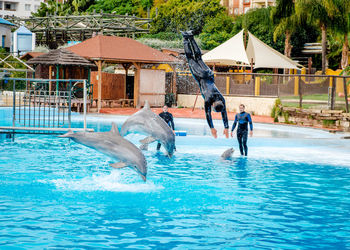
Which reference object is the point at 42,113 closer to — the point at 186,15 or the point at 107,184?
the point at 107,184

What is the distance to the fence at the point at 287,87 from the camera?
2503 centimetres

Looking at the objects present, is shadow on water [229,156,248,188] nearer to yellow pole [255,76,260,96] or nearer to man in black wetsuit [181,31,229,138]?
man in black wetsuit [181,31,229,138]

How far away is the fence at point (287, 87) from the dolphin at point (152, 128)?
14.7 metres

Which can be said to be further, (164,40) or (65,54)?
(164,40)

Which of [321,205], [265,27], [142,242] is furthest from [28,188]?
[265,27]

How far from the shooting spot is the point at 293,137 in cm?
2166

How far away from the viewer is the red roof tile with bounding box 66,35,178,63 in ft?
104

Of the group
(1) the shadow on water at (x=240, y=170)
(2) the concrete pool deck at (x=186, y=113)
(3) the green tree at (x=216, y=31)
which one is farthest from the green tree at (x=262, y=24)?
(1) the shadow on water at (x=240, y=170)

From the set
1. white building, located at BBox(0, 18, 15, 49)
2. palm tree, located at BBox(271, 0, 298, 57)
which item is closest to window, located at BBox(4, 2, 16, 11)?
A: white building, located at BBox(0, 18, 15, 49)

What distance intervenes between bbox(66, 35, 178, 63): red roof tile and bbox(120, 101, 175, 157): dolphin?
1995cm

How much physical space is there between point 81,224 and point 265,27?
4557 cm

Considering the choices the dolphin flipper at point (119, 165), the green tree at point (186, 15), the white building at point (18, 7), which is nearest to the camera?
→ the dolphin flipper at point (119, 165)

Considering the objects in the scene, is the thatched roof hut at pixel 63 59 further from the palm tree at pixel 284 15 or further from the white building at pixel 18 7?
the white building at pixel 18 7

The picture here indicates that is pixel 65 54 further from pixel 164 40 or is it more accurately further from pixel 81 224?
pixel 164 40
